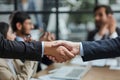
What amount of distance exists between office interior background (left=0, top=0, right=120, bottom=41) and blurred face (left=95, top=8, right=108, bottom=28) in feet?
1.75

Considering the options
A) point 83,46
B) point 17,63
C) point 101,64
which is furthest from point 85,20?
point 83,46

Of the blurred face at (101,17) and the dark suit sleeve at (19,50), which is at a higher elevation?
the dark suit sleeve at (19,50)

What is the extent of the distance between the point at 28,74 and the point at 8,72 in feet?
0.62

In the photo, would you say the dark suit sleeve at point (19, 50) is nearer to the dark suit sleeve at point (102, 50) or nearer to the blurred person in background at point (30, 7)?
the dark suit sleeve at point (102, 50)

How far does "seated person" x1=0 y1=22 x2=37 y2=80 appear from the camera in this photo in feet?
8.31

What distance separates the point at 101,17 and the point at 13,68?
5.31 feet

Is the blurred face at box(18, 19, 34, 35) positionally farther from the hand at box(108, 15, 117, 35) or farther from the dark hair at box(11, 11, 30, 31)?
the hand at box(108, 15, 117, 35)

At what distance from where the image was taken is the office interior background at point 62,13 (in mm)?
4562

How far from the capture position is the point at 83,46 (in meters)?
2.37

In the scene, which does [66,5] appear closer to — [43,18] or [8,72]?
[43,18]

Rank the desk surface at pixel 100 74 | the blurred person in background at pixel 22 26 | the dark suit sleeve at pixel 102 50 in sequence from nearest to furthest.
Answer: the dark suit sleeve at pixel 102 50 < the desk surface at pixel 100 74 < the blurred person in background at pixel 22 26

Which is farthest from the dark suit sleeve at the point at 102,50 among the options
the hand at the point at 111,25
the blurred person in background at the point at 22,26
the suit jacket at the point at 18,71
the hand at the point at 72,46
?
the hand at the point at 111,25

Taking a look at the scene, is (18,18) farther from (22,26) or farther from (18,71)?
(18,71)

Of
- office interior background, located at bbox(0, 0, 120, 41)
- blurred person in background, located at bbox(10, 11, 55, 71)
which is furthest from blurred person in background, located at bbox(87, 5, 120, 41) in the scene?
blurred person in background, located at bbox(10, 11, 55, 71)
